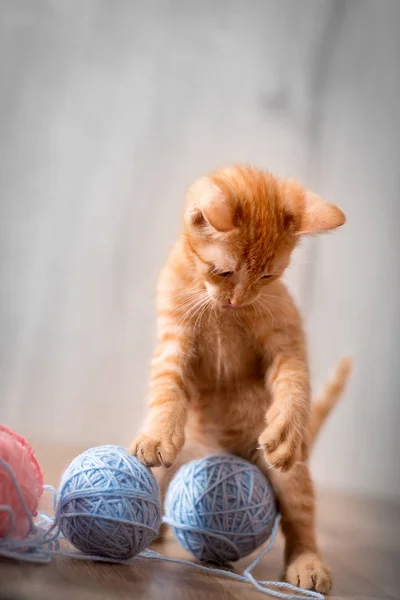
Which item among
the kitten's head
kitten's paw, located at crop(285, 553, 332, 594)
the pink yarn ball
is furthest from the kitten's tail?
the pink yarn ball

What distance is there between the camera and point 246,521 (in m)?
1.09

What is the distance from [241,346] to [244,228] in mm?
244

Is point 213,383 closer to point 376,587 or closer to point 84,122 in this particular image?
point 376,587

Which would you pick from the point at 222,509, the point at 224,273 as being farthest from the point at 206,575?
the point at 224,273

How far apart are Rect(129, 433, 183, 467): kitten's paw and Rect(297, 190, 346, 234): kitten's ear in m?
0.40

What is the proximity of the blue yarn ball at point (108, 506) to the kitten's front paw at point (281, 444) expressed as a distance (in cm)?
18

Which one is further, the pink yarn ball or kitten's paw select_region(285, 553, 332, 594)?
kitten's paw select_region(285, 553, 332, 594)

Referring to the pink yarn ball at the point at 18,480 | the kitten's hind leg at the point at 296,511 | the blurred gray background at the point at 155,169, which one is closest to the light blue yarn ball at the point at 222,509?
the kitten's hind leg at the point at 296,511

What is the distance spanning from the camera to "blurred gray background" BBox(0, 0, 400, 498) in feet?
6.66

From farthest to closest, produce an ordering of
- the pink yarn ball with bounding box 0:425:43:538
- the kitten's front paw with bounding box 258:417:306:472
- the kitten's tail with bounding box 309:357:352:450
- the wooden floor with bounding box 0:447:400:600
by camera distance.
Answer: the kitten's tail with bounding box 309:357:352:450 → the kitten's front paw with bounding box 258:417:306:472 → the pink yarn ball with bounding box 0:425:43:538 → the wooden floor with bounding box 0:447:400:600

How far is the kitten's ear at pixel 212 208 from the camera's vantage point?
99 cm

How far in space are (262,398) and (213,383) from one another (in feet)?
0.30

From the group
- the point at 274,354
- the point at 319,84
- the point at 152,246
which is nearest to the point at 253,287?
the point at 274,354

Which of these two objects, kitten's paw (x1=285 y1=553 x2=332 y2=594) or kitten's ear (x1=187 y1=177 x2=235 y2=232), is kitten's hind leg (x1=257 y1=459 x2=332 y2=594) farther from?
kitten's ear (x1=187 y1=177 x2=235 y2=232)
